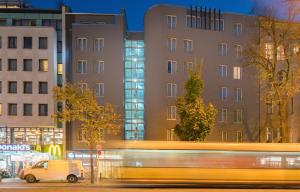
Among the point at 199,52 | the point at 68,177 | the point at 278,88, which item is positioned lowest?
the point at 68,177

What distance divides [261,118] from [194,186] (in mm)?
40191

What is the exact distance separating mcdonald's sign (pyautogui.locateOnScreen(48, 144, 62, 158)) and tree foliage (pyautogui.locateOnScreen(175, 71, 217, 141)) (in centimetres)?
1699

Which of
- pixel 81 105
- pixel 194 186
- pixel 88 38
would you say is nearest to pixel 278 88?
pixel 81 105

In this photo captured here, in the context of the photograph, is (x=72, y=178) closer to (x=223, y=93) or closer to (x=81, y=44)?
(x=81, y=44)

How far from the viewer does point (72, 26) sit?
64375 millimetres

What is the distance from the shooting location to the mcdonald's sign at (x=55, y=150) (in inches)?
2491

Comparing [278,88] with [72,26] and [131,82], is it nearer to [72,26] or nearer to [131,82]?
[131,82]

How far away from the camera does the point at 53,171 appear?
48.3 m

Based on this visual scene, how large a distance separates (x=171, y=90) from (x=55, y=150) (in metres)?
14.3

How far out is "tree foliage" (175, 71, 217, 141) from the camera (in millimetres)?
51125

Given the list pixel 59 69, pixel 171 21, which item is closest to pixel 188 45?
pixel 171 21

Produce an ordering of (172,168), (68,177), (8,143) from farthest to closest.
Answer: (8,143), (68,177), (172,168)

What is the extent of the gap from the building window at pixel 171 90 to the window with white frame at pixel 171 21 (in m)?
6.28

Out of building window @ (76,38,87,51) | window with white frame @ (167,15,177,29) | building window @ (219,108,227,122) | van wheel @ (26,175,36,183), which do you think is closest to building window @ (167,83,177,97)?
building window @ (219,108,227,122)
